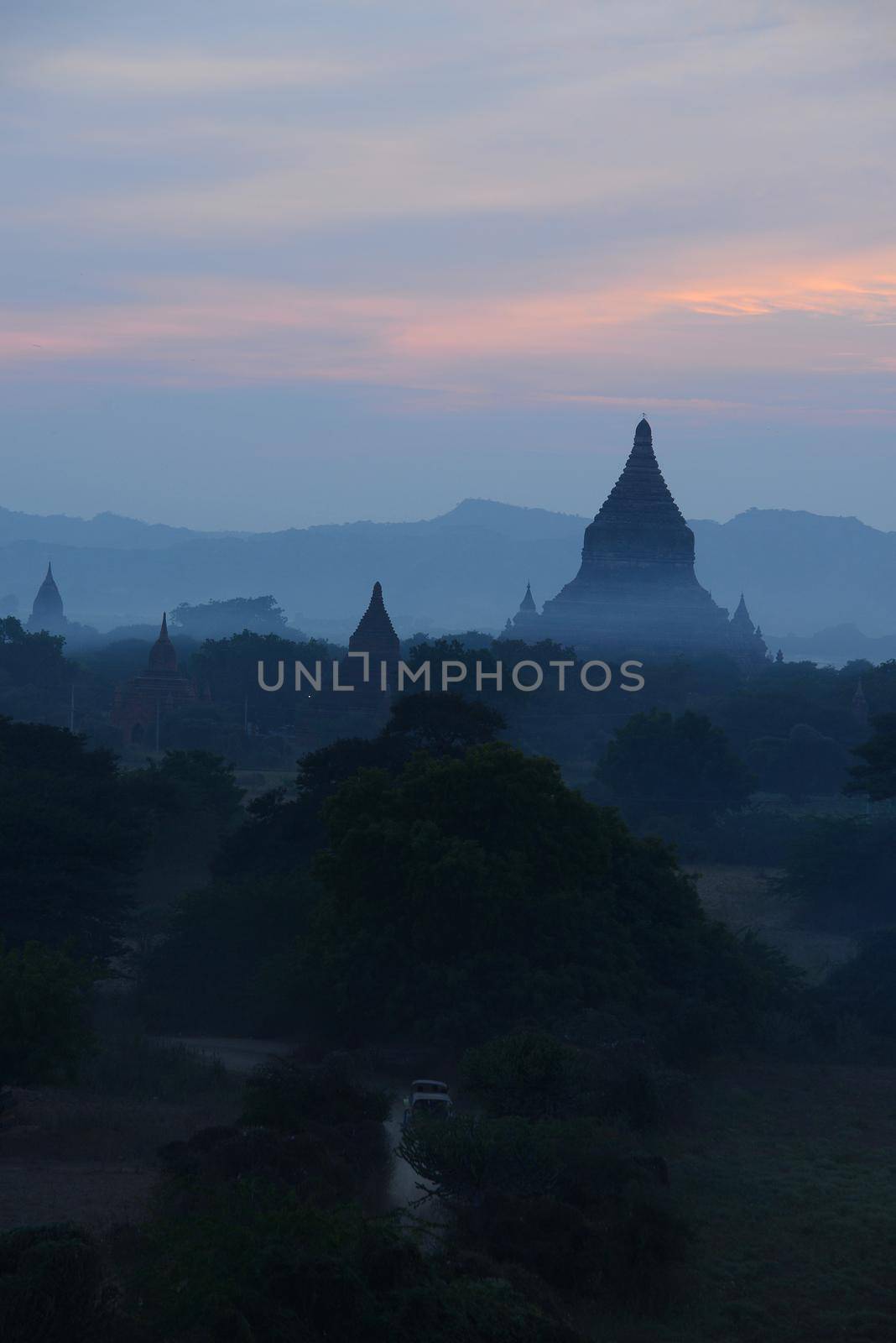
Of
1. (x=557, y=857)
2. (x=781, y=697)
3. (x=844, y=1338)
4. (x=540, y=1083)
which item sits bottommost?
(x=844, y=1338)

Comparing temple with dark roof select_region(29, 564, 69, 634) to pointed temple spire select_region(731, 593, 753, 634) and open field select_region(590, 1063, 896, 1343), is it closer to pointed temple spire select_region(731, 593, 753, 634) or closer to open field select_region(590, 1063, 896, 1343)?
pointed temple spire select_region(731, 593, 753, 634)

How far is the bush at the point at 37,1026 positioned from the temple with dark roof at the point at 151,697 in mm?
51712

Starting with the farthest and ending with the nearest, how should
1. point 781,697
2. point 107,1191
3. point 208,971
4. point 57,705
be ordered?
point 57,705, point 781,697, point 208,971, point 107,1191

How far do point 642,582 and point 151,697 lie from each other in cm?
2799

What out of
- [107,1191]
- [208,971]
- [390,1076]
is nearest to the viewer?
[107,1191]

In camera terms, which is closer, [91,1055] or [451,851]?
[91,1055]

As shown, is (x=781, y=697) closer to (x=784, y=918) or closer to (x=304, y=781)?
(x=784, y=918)

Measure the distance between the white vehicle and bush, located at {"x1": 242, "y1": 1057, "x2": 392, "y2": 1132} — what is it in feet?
1.59

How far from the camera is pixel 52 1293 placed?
38.1 feet

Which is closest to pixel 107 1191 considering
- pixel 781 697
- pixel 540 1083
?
pixel 540 1083

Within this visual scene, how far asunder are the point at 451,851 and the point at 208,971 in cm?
537

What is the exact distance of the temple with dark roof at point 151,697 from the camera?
71.6 meters

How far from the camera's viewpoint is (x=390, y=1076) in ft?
74.3

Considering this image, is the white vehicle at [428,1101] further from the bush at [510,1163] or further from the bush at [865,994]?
the bush at [865,994]
